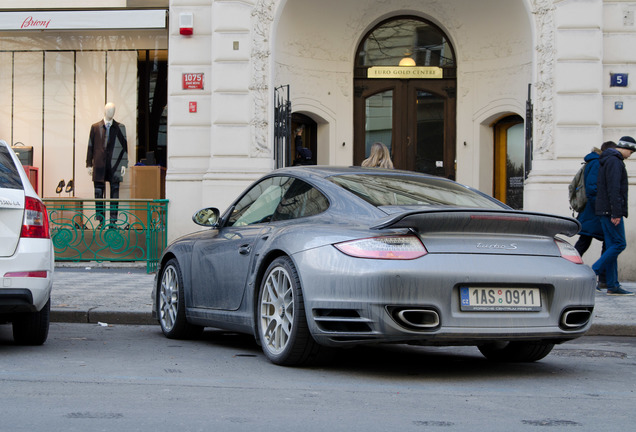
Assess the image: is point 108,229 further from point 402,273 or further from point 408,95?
point 402,273

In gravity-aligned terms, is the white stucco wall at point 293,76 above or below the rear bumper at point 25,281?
above

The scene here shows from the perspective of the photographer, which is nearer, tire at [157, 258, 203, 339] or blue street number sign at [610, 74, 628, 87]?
tire at [157, 258, 203, 339]

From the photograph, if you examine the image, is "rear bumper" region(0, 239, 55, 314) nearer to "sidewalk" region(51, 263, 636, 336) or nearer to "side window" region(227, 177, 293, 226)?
"side window" region(227, 177, 293, 226)

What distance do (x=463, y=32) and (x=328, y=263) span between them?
13.4 m

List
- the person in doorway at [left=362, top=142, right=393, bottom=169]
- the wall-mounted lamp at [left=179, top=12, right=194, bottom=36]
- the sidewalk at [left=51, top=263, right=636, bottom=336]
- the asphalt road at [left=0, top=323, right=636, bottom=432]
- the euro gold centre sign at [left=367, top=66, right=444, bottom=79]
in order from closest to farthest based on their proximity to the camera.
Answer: the asphalt road at [left=0, top=323, right=636, bottom=432] → the sidewalk at [left=51, top=263, right=636, bottom=336] → the person in doorway at [left=362, top=142, right=393, bottom=169] → the wall-mounted lamp at [left=179, top=12, right=194, bottom=36] → the euro gold centre sign at [left=367, top=66, right=444, bottom=79]

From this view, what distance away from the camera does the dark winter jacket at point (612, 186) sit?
37.0 feet

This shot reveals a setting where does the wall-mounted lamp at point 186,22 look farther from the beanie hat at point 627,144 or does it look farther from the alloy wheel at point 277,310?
the alloy wheel at point 277,310

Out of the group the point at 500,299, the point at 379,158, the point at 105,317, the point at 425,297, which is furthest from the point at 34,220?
the point at 379,158

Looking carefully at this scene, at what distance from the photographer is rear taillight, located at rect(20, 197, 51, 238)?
262 inches

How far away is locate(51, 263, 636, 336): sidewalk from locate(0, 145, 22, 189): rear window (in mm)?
2517

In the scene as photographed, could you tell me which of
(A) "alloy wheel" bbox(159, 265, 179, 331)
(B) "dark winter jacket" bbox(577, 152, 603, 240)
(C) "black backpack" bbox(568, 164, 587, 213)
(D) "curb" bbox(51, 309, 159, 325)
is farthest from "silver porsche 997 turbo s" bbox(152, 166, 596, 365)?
(C) "black backpack" bbox(568, 164, 587, 213)

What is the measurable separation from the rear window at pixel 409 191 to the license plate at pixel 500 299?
0.81 m

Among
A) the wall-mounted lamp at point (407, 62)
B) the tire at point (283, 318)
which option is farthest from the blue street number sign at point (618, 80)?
the tire at point (283, 318)

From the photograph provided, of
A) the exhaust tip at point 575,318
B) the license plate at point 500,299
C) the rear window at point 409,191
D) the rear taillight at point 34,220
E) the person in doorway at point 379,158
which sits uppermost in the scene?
the person in doorway at point 379,158
